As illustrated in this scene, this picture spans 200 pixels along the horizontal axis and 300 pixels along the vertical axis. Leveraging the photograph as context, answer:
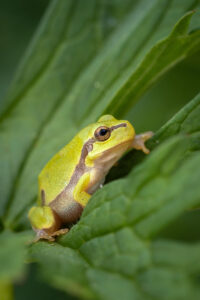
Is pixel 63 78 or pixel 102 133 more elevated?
pixel 63 78

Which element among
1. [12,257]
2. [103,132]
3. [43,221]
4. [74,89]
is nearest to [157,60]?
[103,132]

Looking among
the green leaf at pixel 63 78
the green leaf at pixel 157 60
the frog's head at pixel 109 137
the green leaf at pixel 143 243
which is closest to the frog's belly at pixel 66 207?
the green leaf at pixel 63 78

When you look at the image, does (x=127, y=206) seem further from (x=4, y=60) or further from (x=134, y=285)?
(x=4, y=60)

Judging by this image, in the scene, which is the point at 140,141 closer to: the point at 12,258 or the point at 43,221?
the point at 43,221

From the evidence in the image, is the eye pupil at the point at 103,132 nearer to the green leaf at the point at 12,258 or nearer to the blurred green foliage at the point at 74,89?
the blurred green foliage at the point at 74,89

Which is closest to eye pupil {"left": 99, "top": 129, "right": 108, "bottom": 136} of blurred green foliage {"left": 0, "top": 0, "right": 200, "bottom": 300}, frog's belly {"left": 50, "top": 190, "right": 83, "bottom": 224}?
blurred green foliage {"left": 0, "top": 0, "right": 200, "bottom": 300}

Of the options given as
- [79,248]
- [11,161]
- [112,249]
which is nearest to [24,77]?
[11,161]
